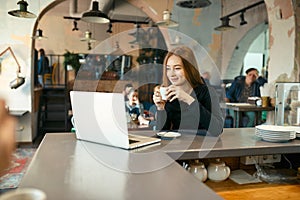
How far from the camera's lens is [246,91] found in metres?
5.31

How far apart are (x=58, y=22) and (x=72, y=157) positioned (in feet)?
34.5

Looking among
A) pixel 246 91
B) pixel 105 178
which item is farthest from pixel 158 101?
pixel 246 91

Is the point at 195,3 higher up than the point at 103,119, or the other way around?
the point at 195,3

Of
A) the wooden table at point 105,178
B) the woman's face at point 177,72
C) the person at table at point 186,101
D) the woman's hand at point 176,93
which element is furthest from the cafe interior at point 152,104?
the woman's face at point 177,72

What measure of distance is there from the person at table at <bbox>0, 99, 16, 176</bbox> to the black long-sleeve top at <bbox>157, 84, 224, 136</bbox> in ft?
4.07

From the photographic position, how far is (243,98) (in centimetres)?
532

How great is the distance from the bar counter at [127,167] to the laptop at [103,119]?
0.04 metres

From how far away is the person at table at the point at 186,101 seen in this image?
159 centimetres

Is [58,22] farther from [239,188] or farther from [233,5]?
[239,188]

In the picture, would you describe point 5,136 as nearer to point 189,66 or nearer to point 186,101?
point 186,101

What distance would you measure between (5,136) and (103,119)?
80 centimetres

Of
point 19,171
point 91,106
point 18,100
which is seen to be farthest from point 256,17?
point 91,106

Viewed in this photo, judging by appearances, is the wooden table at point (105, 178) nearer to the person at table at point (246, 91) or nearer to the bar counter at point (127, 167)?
the bar counter at point (127, 167)

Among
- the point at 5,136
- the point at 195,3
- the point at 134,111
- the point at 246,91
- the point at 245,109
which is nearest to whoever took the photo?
the point at 5,136
